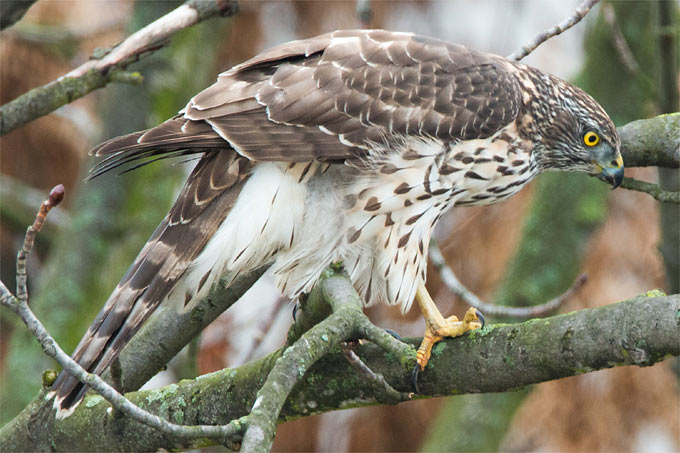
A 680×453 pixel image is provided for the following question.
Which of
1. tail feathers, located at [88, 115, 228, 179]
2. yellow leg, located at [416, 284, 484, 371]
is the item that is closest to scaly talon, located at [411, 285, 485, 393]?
yellow leg, located at [416, 284, 484, 371]

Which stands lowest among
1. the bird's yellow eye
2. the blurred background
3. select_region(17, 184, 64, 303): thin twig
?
the blurred background

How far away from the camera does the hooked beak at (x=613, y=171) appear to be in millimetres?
4008

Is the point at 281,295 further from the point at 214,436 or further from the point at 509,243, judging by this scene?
the point at 509,243

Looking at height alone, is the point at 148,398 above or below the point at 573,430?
above

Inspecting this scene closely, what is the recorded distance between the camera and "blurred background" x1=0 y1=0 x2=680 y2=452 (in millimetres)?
5805

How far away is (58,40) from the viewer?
7336 mm

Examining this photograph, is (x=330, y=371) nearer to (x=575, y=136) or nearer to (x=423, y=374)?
(x=423, y=374)

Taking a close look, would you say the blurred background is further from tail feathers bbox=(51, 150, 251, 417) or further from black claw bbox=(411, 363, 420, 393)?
black claw bbox=(411, 363, 420, 393)

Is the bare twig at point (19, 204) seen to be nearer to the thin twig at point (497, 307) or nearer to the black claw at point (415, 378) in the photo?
the thin twig at point (497, 307)

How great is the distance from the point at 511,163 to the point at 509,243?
3.43 meters

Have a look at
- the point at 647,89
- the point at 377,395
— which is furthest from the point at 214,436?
the point at 647,89

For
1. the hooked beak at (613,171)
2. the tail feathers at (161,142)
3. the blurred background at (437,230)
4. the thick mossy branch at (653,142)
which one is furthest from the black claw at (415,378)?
the blurred background at (437,230)

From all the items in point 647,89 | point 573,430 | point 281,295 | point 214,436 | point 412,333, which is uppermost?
point 214,436

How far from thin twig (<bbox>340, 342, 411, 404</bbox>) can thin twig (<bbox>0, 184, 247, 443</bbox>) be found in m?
0.63
